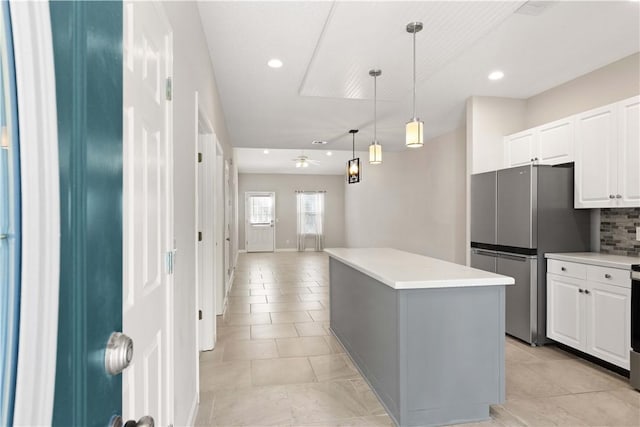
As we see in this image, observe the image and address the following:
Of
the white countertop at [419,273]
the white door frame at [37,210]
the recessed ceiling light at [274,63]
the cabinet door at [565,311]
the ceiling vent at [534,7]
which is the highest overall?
the ceiling vent at [534,7]

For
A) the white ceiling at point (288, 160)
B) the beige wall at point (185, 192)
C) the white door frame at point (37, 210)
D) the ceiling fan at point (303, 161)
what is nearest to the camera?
the white door frame at point (37, 210)

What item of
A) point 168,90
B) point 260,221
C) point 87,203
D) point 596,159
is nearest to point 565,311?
point 596,159

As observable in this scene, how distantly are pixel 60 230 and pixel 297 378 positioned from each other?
107 inches

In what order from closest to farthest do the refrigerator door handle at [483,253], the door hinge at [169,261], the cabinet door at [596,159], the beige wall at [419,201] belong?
1. the door hinge at [169,261]
2. the cabinet door at [596,159]
3. the refrigerator door handle at [483,253]
4. the beige wall at [419,201]

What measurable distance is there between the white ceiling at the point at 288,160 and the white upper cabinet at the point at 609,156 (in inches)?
219

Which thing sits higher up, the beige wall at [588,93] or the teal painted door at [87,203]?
the beige wall at [588,93]

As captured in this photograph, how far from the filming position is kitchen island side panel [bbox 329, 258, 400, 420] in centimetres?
226

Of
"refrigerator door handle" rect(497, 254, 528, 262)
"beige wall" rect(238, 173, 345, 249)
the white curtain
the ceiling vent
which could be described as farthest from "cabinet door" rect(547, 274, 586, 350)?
"beige wall" rect(238, 173, 345, 249)

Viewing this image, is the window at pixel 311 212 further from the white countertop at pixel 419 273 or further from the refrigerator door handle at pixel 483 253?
the white countertop at pixel 419 273

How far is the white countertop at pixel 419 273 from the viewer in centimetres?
217

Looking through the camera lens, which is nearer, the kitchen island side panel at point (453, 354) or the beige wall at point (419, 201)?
the kitchen island side panel at point (453, 354)

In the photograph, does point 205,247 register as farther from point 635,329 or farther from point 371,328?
point 635,329

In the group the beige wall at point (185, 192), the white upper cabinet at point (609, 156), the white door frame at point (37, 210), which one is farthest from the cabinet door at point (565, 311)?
the white door frame at point (37, 210)

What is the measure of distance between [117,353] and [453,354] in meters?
2.11
